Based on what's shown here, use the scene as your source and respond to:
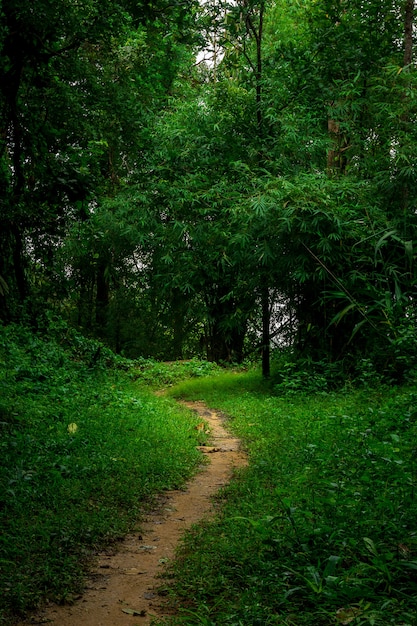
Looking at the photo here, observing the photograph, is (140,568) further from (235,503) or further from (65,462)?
(65,462)

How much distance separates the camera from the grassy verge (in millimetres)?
2898

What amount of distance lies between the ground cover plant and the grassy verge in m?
0.72

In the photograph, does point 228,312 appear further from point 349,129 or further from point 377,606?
point 377,606

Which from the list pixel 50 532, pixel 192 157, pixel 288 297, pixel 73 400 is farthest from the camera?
pixel 192 157

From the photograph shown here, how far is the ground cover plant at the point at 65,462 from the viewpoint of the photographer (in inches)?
146

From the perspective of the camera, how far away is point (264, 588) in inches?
126

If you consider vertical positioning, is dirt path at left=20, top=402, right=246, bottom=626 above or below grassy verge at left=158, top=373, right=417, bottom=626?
below

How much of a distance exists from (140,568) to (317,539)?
1193mm

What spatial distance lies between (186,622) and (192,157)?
12242mm

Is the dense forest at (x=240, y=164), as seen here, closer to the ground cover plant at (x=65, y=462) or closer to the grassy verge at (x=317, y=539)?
the ground cover plant at (x=65, y=462)

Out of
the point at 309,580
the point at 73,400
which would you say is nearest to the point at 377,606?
the point at 309,580

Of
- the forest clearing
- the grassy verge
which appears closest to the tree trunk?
the forest clearing

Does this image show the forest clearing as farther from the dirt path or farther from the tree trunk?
the tree trunk

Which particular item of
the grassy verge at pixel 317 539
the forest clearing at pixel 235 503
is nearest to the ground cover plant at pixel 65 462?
the forest clearing at pixel 235 503
